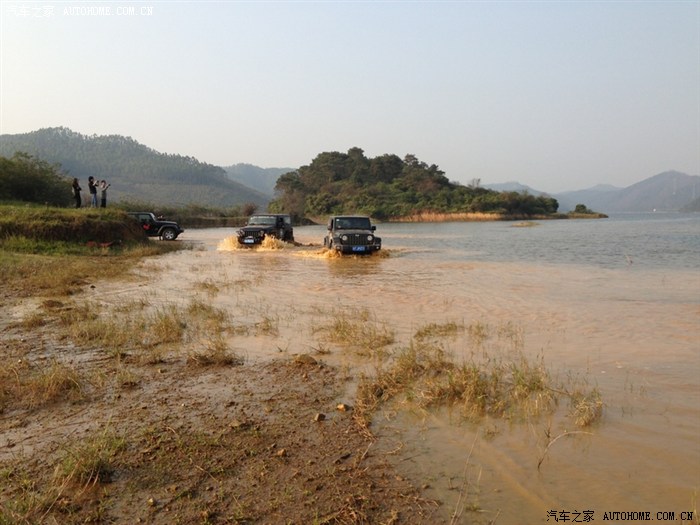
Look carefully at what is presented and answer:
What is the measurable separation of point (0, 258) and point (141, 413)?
41.4ft

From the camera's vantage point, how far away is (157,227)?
30.1 m

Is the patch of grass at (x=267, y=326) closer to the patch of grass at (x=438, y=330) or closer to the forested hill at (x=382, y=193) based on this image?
the patch of grass at (x=438, y=330)

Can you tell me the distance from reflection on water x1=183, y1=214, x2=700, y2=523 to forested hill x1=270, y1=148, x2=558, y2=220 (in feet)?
231

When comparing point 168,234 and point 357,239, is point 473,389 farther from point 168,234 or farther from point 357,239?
point 168,234

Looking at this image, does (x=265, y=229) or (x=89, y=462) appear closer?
(x=89, y=462)

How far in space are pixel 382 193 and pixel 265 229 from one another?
7777 centimetres

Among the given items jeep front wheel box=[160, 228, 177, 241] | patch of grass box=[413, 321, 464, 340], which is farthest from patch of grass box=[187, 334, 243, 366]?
jeep front wheel box=[160, 228, 177, 241]

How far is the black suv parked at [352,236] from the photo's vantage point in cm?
1966

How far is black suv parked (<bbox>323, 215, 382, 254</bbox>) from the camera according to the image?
19.7 m

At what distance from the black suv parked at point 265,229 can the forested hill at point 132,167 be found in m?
119

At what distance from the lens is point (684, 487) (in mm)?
3219

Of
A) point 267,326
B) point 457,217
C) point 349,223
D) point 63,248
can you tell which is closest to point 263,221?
point 349,223

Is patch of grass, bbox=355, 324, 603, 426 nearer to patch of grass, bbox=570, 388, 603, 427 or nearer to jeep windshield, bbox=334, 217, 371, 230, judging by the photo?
patch of grass, bbox=570, 388, 603, 427

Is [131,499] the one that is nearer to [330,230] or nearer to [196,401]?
[196,401]
